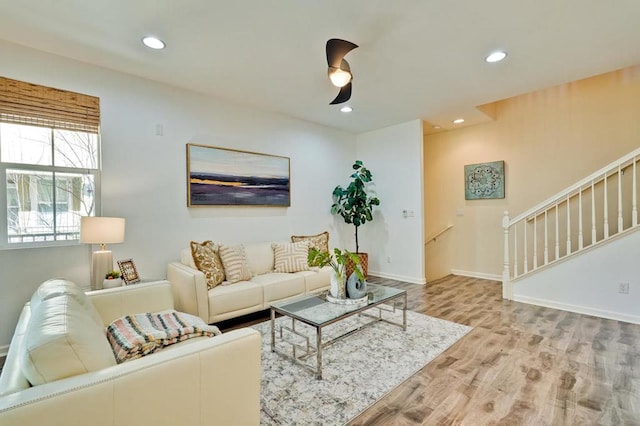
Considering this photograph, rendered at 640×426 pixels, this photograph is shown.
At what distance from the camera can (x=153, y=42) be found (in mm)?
2586

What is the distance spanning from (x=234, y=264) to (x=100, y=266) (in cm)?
124

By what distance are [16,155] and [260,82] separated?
2388 millimetres

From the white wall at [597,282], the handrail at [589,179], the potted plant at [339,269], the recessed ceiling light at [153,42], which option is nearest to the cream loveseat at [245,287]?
the potted plant at [339,269]

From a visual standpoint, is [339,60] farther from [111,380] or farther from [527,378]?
[527,378]

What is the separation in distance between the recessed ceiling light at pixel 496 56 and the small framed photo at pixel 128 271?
4.07m

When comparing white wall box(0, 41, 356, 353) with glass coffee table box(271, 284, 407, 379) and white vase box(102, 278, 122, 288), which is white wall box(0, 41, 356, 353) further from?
glass coffee table box(271, 284, 407, 379)

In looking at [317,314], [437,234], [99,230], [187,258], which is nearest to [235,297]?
[187,258]

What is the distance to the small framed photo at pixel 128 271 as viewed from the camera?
2.85 m

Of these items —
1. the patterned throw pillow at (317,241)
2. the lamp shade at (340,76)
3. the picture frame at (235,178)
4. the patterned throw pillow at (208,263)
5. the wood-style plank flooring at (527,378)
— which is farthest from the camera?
the patterned throw pillow at (317,241)

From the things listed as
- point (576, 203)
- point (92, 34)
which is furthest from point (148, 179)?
point (576, 203)

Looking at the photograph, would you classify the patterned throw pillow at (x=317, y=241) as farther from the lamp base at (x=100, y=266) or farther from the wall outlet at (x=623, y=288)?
the wall outlet at (x=623, y=288)

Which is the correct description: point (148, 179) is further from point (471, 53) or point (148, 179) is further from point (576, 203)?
point (576, 203)

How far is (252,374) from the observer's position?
1363mm

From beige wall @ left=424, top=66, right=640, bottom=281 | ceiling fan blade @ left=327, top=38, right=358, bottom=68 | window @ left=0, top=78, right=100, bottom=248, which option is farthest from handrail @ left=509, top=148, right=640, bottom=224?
window @ left=0, top=78, right=100, bottom=248
